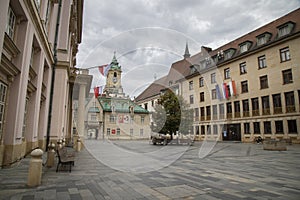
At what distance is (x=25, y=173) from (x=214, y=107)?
36.9 metres

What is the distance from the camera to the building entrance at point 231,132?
116 feet

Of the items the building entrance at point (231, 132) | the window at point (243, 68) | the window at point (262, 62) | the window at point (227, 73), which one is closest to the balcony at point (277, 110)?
the window at point (262, 62)

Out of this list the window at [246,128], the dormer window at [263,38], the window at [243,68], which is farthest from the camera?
the window at [243,68]

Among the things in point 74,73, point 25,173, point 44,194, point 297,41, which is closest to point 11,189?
point 44,194

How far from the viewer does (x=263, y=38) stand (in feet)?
109

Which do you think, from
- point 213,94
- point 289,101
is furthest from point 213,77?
point 289,101

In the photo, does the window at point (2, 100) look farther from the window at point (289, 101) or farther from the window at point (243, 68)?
the window at point (243, 68)

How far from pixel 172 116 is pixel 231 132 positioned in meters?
13.9

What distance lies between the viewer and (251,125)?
1302 inches

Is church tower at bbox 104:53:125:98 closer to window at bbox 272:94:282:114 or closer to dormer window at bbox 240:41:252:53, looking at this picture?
window at bbox 272:94:282:114

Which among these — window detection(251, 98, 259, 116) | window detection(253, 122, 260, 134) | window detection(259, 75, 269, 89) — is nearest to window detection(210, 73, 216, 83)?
window detection(251, 98, 259, 116)

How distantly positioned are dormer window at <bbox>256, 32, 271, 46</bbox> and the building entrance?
13070 mm

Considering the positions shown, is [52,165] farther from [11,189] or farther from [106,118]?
[106,118]

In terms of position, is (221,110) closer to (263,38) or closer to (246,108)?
(246,108)
